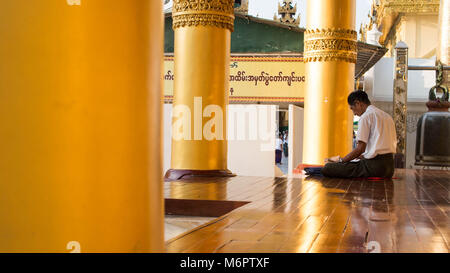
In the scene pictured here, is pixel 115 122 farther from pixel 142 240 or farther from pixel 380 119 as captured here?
pixel 380 119

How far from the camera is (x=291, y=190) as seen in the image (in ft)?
17.5

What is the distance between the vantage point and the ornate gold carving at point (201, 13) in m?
6.95

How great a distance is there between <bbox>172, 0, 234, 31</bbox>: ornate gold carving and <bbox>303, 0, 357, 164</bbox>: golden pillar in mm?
1761

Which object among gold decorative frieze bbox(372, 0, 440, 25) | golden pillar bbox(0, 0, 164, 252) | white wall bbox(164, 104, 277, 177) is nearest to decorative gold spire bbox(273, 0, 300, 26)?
gold decorative frieze bbox(372, 0, 440, 25)

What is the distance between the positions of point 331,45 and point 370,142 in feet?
7.50

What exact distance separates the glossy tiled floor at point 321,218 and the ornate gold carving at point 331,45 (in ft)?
8.55

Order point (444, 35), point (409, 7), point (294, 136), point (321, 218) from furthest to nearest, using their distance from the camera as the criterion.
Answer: point (409, 7)
point (444, 35)
point (294, 136)
point (321, 218)

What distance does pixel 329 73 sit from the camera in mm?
8219

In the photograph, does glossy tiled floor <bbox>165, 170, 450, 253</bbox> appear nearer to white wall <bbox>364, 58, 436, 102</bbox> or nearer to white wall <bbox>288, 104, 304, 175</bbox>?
white wall <bbox>288, 104, 304, 175</bbox>

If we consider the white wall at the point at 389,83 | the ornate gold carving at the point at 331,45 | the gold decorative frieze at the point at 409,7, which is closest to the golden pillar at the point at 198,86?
the ornate gold carving at the point at 331,45

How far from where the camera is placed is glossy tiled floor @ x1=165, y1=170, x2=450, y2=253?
8.71ft

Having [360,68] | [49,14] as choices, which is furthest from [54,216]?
[360,68]

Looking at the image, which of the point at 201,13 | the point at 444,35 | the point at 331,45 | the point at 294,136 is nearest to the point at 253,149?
the point at 294,136

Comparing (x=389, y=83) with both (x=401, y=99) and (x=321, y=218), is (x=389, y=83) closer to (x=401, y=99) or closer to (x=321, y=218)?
(x=401, y=99)
